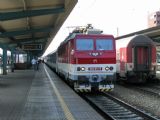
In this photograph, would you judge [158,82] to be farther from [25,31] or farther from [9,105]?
[9,105]

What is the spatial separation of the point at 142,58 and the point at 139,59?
7.4 inches

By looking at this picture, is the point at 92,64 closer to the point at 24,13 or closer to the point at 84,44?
the point at 84,44

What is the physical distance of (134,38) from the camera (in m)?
24.6

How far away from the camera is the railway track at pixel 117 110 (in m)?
12.4

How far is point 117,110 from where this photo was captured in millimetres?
14047

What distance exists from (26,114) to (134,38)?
561 inches

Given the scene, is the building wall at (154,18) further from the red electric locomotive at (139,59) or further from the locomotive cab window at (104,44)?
the locomotive cab window at (104,44)

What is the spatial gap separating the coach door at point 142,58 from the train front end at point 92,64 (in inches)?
229

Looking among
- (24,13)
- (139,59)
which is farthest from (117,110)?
(139,59)

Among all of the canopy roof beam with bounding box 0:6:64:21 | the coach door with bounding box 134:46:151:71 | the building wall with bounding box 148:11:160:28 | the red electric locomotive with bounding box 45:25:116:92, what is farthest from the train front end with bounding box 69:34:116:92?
the building wall with bounding box 148:11:160:28

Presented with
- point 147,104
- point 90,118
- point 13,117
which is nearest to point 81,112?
point 90,118

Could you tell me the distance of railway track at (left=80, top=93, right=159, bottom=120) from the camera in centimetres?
1235

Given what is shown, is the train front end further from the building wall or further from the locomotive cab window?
the building wall

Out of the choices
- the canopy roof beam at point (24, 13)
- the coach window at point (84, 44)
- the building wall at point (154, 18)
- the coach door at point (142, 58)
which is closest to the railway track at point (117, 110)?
the coach window at point (84, 44)
